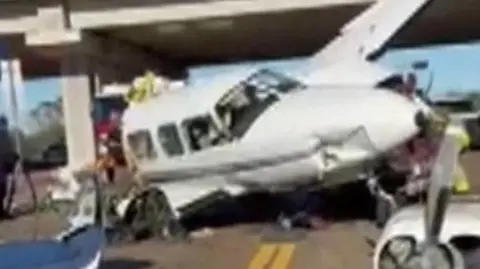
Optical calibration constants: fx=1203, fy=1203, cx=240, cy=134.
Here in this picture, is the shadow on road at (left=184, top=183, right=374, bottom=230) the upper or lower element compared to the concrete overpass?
lower

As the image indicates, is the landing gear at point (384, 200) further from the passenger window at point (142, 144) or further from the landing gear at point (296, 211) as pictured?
the passenger window at point (142, 144)

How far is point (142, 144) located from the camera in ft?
53.9

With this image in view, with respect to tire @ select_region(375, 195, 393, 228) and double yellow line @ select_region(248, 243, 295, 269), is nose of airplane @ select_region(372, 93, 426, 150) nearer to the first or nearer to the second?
tire @ select_region(375, 195, 393, 228)

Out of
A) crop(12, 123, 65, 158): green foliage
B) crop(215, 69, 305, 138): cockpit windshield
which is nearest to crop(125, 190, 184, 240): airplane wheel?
crop(215, 69, 305, 138): cockpit windshield

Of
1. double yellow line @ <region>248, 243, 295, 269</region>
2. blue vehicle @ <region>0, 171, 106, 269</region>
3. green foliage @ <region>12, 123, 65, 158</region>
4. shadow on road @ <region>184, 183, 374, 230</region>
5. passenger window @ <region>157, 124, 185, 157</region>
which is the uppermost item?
passenger window @ <region>157, 124, 185, 157</region>

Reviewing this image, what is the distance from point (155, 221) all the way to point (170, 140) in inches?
44.3

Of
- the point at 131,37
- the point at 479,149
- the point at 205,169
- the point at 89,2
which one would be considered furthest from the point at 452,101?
the point at 205,169

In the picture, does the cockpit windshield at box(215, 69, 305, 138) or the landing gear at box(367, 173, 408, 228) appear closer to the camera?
the landing gear at box(367, 173, 408, 228)

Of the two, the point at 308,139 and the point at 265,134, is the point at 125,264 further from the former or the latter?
the point at 308,139

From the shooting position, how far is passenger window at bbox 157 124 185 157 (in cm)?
1616

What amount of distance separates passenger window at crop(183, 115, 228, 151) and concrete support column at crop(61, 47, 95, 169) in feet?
31.3

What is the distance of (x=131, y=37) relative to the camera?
2914cm

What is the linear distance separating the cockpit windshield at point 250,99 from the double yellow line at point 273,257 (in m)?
2.00

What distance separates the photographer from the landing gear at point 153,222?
1582 cm
